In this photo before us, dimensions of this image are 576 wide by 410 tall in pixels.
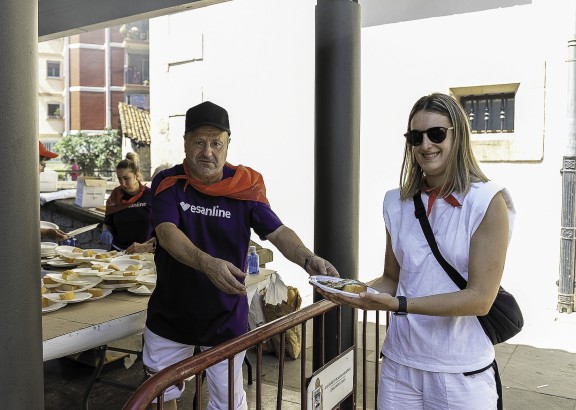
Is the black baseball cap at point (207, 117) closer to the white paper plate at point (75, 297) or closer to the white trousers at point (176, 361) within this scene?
the white trousers at point (176, 361)

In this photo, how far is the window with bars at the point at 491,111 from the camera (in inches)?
318

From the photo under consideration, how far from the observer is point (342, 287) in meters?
2.21

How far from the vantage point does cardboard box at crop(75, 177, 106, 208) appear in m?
9.00

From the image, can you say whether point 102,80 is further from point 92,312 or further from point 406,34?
point 92,312

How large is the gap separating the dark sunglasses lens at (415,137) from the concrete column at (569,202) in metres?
6.17

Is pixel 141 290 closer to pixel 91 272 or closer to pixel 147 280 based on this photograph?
pixel 147 280

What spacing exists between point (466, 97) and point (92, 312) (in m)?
6.63

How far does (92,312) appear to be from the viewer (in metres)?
3.36

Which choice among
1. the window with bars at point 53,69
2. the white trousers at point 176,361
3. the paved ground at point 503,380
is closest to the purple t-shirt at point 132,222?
the paved ground at point 503,380

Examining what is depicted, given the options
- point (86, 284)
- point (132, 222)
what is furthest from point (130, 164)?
point (86, 284)

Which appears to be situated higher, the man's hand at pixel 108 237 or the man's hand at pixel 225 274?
the man's hand at pixel 225 274

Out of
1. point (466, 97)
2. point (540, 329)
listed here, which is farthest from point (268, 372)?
point (466, 97)

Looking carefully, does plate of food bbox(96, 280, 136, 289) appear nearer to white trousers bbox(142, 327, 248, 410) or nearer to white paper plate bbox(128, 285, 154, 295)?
white paper plate bbox(128, 285, 154, 295)

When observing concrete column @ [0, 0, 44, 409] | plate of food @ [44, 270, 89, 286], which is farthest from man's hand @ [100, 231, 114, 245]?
concrete column @ [0, 0, 44, 409]
